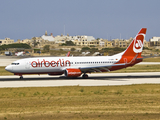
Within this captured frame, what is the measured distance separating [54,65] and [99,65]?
8099mm

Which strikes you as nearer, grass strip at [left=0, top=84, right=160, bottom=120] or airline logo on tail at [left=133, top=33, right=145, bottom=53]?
grass strip at [left=0, top=84, right=160, bottom=120]

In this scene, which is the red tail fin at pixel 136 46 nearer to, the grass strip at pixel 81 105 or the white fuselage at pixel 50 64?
the white fuselage at pixel 50 64

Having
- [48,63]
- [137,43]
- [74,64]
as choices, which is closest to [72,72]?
[74,64]

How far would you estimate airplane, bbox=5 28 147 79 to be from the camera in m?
43.6

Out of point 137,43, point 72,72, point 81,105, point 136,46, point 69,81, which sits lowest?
point 69,81

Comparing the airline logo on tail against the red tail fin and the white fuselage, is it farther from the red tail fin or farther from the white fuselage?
the white fuselage

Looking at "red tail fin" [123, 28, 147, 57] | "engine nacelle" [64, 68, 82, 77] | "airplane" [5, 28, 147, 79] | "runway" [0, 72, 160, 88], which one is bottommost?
"runway" [0, 72, 160, 88]

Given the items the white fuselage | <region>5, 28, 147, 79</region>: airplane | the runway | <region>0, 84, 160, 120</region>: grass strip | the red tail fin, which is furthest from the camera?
the red tail fin

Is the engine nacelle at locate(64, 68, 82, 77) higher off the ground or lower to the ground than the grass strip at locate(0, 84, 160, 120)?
higher

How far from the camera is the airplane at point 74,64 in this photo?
4356cm

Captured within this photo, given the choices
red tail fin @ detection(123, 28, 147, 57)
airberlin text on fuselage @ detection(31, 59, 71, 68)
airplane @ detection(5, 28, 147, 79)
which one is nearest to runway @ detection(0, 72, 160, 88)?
airplane @ detection(5, 28, 147, 79)

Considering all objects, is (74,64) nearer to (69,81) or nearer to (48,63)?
(48,63)

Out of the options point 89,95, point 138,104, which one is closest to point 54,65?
point 89,95

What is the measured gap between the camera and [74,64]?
45562mm
